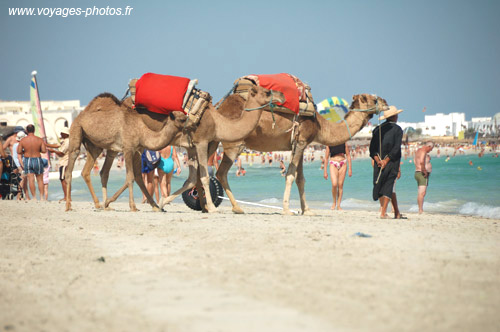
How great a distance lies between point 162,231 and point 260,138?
3624mm

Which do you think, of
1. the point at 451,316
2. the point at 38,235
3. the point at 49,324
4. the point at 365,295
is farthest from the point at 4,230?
the point at 451,316

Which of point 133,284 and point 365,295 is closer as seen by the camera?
point 365,295

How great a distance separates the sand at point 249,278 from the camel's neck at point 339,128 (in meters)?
3.21

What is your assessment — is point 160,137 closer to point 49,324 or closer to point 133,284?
point 133,284

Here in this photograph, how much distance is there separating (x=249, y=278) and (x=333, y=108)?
8.31 metres

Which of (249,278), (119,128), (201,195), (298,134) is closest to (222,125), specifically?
(298,134)

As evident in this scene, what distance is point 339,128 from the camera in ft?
40.8

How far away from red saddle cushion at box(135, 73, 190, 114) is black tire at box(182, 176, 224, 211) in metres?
2.01

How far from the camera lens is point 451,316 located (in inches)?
183

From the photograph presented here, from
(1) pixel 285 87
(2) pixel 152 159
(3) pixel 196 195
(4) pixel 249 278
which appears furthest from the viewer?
(2) pixel 152 159

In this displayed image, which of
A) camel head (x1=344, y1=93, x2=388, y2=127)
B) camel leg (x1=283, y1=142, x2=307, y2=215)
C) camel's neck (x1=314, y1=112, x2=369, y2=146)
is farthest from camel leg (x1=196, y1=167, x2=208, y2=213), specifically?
camel head (x1=344, y1=93, x2=388, y2=127)

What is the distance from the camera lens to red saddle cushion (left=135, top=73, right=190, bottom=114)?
11.4 meters

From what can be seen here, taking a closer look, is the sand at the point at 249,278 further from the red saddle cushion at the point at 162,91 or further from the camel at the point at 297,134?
the red saddle cushion at the point at 162,91

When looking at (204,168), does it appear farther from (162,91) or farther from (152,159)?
(152,159)
